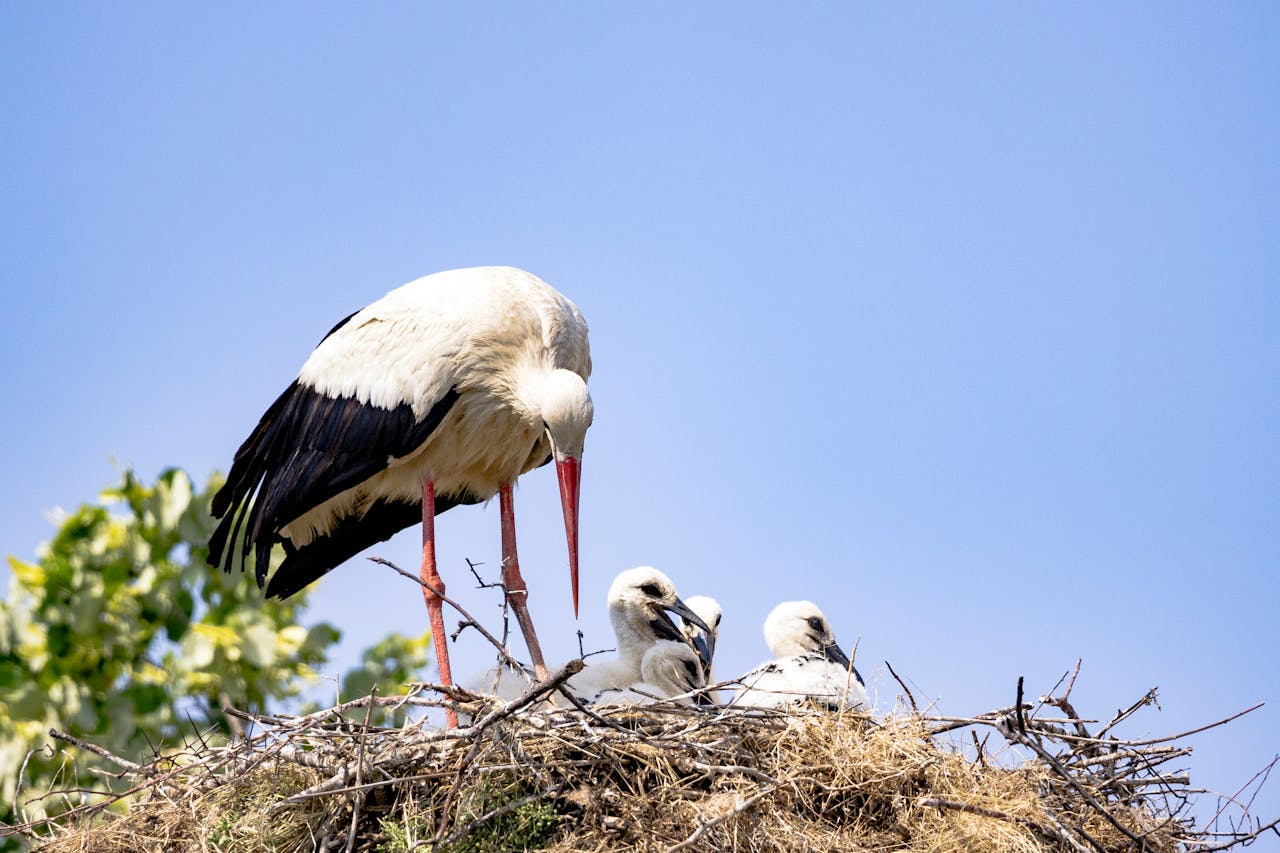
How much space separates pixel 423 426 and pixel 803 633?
179 cm

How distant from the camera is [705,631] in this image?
5.86 metres

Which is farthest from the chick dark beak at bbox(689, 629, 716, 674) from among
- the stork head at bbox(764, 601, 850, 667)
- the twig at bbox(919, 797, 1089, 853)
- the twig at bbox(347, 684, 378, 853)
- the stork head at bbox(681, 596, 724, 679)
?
the twig at bbox(347, 684, 378, 853)

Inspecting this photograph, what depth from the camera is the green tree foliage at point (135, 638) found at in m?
7.43

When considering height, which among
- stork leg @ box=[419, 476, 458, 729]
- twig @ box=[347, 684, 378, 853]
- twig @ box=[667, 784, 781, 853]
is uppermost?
stork leg @ box=[419, 476, 458, 729]

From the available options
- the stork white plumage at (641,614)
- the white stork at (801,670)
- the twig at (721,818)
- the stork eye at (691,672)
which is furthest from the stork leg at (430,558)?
the twig at (721,818)

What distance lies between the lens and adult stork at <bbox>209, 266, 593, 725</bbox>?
213 inches

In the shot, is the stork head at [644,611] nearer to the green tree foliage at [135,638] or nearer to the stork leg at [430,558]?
the stork leg at [430,558]

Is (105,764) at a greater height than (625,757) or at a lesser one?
greater

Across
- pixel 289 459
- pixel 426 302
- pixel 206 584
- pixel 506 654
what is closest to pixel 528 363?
pixel 426 302

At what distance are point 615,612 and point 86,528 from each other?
11.2ft

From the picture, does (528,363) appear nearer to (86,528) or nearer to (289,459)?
(289,459)

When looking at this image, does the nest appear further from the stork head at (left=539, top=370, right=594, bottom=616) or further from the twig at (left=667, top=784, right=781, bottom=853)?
the stork head at (left=539, top=370, right=594, bottom=616)

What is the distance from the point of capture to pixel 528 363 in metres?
5.45

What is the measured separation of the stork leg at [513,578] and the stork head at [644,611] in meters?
0.38
